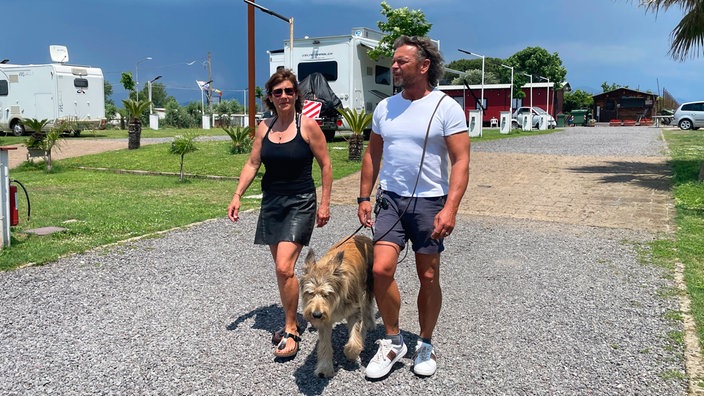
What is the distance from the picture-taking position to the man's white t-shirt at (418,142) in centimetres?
336

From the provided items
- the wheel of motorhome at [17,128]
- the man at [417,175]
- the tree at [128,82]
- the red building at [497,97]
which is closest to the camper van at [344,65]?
the wheel of motorhome at [17,128]

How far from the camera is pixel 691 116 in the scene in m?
32.2

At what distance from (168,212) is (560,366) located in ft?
22.5

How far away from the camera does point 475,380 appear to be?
11.5 feet

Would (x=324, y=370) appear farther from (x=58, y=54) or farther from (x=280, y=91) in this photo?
(x=58, y=54)

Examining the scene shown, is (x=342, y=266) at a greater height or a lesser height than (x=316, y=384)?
greater

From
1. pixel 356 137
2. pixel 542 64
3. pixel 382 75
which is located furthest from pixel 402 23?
pixel 542 64

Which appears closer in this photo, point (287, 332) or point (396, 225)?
point (396, 225)

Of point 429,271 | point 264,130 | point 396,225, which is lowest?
point 429,271

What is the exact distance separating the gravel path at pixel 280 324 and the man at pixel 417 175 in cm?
55

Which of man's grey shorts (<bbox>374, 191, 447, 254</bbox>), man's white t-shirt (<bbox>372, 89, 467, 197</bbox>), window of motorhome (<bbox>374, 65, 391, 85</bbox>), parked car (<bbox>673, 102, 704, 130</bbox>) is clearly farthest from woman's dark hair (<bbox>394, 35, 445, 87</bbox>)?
parked car (<bbox>673, 102, 704, 130</bbox>)

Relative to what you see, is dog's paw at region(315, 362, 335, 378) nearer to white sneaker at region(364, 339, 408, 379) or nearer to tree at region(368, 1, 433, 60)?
white sneaker at region(364, 339, 408, 379)

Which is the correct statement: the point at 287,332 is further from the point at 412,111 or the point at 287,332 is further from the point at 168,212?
the point at 168,212

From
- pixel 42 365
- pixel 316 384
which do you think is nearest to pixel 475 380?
pixel 316 384
